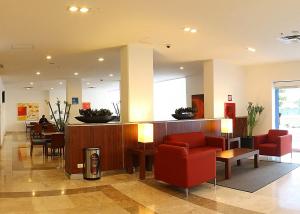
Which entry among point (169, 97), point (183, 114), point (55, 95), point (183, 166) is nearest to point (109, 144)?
point (183, 166)

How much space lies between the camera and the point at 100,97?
20078 millimetres

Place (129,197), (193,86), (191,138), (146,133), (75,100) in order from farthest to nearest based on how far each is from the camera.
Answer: (193,86) < (75,100) < (191,138) < (146,133) < (129,197)

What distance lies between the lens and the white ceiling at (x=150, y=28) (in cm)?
422

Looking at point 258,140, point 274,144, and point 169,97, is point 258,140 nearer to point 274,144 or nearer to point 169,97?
point 274,144

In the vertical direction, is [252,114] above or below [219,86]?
below

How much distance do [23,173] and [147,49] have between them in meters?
4.14

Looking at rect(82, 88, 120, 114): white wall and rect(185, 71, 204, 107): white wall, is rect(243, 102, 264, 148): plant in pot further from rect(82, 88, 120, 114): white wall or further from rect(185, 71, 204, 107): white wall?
rect(82, 88, 120, 114): white wall

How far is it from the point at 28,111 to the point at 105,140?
1449 centimetres

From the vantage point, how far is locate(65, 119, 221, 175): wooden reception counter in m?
5.86

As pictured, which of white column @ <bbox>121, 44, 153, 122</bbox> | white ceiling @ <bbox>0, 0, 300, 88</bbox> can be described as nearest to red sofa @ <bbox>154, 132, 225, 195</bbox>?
white column @ <bbox>121, 44, 153, 122</bbox>

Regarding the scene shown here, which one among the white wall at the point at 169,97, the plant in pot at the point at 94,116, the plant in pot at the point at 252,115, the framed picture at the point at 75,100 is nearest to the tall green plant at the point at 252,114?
the plant in pot at the point at 252,115

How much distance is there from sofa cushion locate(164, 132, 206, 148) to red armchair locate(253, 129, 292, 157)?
5.47 ft

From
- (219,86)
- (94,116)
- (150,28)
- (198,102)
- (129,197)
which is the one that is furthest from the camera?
(198,102)

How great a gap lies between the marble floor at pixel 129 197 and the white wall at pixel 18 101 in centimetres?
1344
